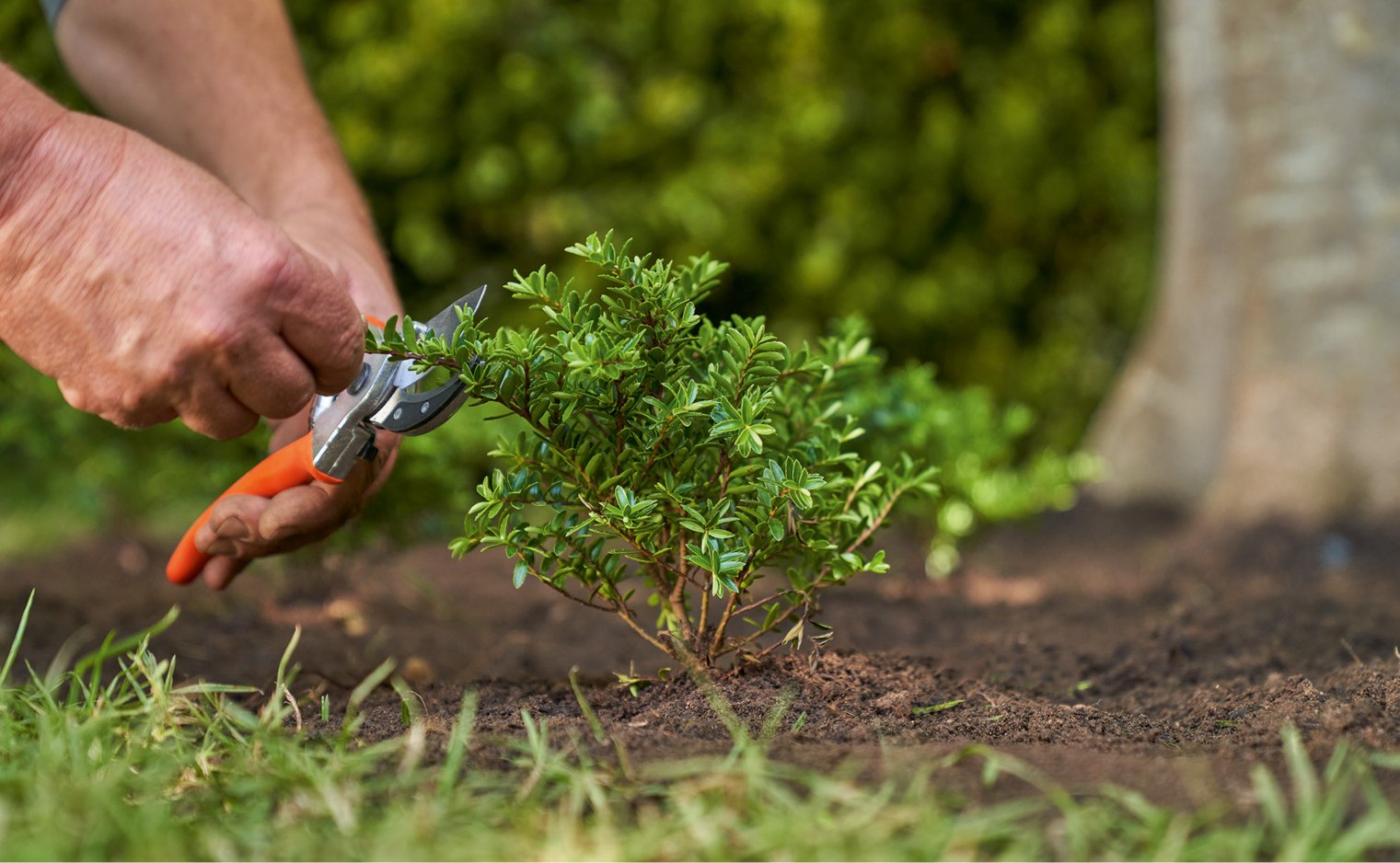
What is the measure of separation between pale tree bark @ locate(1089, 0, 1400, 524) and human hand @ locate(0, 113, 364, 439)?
3.33m

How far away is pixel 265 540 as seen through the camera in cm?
200

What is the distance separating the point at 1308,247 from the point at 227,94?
3297 millimetres

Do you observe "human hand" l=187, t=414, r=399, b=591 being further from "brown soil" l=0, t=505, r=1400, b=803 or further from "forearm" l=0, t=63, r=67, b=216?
"forearm" l=0, t=63, r=67, b=216

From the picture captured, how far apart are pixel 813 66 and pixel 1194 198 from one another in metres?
1.86

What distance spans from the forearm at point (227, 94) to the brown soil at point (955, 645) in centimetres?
92

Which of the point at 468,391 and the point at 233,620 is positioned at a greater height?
the point at 468,391

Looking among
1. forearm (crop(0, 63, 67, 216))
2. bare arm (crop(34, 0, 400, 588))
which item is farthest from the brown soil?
forearm (crop(0, 63, 67, 216))

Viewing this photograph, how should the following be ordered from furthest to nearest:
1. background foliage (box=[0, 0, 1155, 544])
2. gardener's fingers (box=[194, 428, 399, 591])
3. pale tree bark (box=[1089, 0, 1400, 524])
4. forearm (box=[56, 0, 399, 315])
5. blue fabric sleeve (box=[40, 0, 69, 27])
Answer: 1. background foliage (box=[0, 0, 1155, 544])
2. pale tree bark (box=[1089, 0, 1400, 524])
3. blue fabric sleeve (box=[40, 0, 69, 27])
4. forearm (box=[56, 0, 399, 315])
5. gardener's fingers (box=[194, 428, 399, 591])

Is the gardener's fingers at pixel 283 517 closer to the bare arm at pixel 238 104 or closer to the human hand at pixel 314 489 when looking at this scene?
the human hand at pixel 314 489

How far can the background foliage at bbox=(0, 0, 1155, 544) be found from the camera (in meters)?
5.38

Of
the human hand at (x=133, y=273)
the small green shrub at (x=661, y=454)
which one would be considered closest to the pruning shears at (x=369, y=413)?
the small green shrub at (x=661, y=454)

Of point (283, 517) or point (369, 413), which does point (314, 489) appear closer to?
point (283, 517)

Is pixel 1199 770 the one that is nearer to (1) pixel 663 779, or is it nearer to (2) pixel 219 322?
(1) pixel 663 779

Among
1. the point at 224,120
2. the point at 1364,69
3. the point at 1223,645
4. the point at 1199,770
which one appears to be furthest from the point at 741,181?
the point at 1199,770
